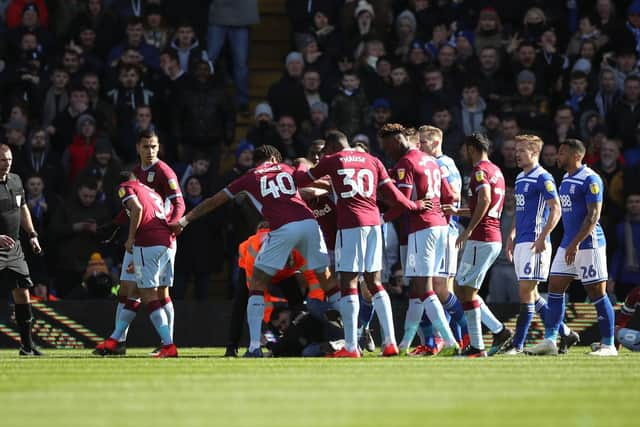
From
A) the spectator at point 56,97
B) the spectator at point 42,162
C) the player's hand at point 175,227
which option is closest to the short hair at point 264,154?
the player's hand at point 175,227

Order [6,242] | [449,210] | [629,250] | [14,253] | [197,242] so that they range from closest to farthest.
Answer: [449,210]
[6,242]
[14,253]
[629,250]
[197,242]

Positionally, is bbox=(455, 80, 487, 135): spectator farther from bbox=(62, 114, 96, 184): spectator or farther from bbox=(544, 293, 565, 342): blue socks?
bbox=(544, 293, 565, 342): blue socks

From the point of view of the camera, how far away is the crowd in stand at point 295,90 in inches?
785

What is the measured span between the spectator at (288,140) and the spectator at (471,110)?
2.62m

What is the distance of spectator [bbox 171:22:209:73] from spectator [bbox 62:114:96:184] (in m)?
2.36

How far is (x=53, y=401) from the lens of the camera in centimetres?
959

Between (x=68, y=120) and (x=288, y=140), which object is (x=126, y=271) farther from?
(x=68, y=120)

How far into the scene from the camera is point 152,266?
1467cm

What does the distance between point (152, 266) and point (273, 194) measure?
1576mm

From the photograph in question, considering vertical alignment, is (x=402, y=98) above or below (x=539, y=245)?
above

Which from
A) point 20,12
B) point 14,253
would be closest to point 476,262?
point 14,253

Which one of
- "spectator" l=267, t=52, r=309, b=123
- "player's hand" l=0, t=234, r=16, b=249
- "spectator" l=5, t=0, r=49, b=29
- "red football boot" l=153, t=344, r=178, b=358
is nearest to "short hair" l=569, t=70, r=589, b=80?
"spectator" l=267, t=52, r=309, b=123

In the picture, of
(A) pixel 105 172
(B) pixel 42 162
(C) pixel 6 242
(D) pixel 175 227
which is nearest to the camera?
(D) pixel 175 227

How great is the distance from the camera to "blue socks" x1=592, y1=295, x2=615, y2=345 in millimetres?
14602
